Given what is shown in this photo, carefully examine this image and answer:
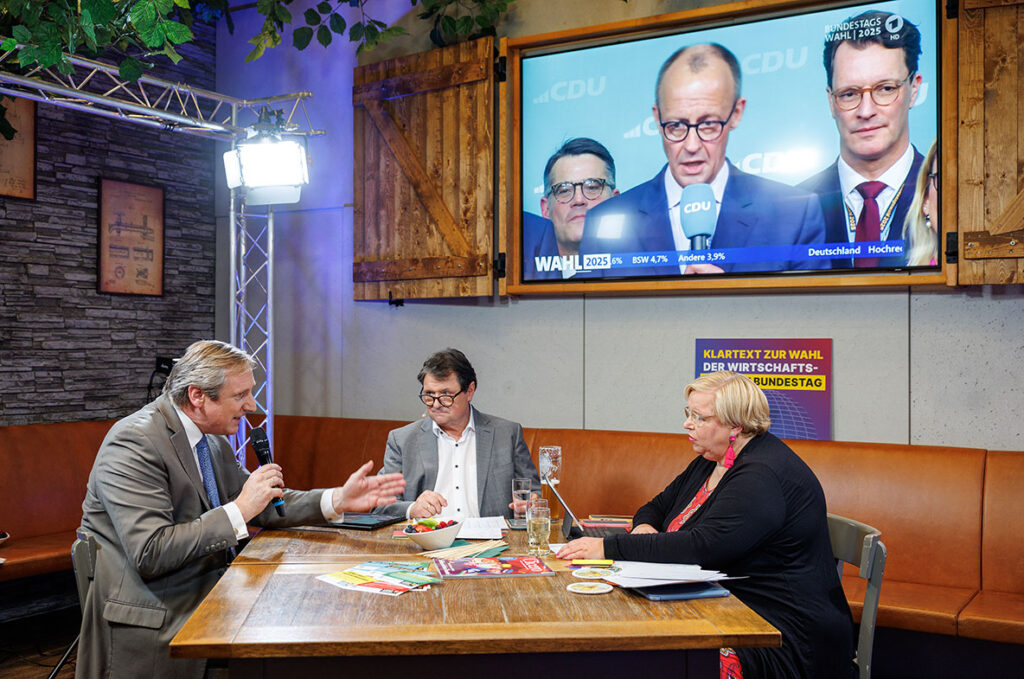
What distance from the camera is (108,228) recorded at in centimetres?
538

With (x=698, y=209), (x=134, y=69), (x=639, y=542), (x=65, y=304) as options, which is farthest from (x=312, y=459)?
(x=639, y=542)

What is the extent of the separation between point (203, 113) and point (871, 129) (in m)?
4.32

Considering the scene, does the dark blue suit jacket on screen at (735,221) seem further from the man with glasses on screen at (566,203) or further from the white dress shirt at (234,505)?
the white dress shirt at (234,505)

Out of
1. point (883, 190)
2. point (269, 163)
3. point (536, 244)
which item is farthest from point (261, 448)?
point (883, 190)

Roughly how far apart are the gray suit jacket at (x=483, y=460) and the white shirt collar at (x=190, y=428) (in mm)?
959

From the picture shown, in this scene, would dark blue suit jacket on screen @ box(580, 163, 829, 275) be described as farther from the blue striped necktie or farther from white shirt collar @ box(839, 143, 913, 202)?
the blue striped necktie

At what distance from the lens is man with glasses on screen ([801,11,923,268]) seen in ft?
12.4

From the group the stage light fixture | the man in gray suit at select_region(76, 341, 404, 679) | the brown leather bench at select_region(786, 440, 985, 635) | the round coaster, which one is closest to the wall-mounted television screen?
the brown leather bench at select_region(786, 440, 985, 635)

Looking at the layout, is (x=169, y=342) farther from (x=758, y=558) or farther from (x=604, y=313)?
(x=758, y=558)

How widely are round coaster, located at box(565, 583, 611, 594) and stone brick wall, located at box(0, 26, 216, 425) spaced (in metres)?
4.19

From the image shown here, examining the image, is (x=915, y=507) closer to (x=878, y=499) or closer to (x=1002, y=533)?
(x=878, y=499)

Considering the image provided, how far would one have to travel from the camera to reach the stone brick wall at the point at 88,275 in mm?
4918

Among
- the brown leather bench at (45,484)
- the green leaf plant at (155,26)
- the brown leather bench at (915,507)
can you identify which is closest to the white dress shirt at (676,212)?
the brown leather bench at (915,507)

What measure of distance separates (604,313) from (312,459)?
2.17 m
